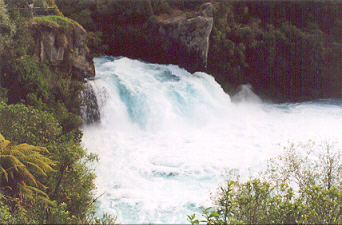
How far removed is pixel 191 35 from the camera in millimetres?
24109

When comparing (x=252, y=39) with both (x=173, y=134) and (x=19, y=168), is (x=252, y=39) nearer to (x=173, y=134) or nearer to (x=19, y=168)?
(x=173, y=134)

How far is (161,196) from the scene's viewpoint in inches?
453

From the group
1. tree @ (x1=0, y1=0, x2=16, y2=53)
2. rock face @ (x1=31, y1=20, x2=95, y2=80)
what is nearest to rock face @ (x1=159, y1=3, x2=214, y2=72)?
rock face @ (x1=31, y1=20, x2=95, y2=80)

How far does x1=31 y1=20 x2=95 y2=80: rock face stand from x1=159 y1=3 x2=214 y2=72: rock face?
9.20m

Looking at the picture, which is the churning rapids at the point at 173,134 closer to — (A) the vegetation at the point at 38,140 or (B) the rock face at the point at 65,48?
(B) the rock face at the point at 65,48

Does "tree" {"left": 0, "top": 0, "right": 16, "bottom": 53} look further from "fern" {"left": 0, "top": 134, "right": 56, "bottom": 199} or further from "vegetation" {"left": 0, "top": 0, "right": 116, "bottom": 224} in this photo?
"fern" {"left": 0, "top": 134, "right": 56, "bottom": 199}

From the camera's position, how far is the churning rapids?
11.5 metres

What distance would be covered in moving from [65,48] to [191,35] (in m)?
11.8

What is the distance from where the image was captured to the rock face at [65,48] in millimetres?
15664

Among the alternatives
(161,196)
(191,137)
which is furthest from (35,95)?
(191,137)

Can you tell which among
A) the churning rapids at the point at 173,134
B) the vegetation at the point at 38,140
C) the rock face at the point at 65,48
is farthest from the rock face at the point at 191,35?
the vegetation at the point at 38,140

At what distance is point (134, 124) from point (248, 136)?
826 cm

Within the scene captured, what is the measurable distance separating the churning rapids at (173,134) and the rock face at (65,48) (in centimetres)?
146

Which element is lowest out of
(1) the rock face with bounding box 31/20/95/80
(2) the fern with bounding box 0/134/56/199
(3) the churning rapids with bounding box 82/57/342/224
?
(3) the churning rapids with bounding box 82/57/342/224
